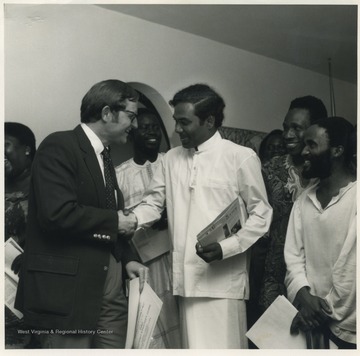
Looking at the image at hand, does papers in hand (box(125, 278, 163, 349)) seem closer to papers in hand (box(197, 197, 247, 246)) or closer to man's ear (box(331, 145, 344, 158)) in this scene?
papers in hand (box(197, 197, 247, 246))

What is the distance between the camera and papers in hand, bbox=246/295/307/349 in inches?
84.3

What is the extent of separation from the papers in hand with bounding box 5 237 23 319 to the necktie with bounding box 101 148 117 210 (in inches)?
15.4

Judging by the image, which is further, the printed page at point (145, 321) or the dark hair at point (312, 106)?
the dark hair at point (312, 106)

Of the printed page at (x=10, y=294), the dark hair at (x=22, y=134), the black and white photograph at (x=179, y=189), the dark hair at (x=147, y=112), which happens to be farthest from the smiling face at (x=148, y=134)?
the printed page at (x=10, y=294)

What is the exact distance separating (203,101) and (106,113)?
417 mm

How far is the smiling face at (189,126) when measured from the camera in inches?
91.0

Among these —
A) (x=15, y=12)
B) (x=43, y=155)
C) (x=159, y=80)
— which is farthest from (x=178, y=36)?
(x=43, y=155)

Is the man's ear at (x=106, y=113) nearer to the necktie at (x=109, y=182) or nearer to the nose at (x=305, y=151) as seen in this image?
the necktie at (x=109, y=182)

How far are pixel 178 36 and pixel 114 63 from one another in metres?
0.32

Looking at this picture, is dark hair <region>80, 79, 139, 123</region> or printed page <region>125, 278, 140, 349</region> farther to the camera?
dark hair <region>80, 79, 139, 123</region>

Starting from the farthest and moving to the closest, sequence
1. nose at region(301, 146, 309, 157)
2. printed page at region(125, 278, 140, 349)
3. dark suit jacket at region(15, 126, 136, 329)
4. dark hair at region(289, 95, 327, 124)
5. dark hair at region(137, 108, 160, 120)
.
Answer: dark hair at region(137, 108, 160, 120) → dark hair at region(289, 95, 327, 124) → nose at region(301, 146, 309, 157) → printed page at region(125, 278, 140, 349) → dark suit jacket at region(15, 126, 136, 329)

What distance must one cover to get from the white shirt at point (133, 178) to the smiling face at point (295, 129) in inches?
23.1

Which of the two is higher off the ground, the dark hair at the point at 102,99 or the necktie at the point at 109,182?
the dark hair at the point at 102,99

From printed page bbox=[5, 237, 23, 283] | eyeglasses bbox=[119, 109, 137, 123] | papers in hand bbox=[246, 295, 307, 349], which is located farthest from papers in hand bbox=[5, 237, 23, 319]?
papers in hand bbox=[246, 295, 307, 349]
